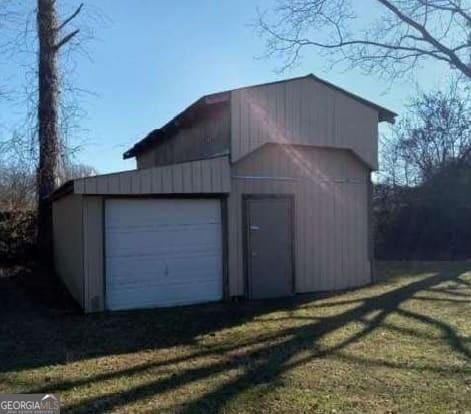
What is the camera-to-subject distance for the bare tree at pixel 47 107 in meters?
14.0

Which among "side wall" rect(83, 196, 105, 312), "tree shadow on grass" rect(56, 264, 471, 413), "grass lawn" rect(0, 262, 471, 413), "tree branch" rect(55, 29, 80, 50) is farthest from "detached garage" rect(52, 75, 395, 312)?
"tree branch" rect(55, 29, 80, 50)

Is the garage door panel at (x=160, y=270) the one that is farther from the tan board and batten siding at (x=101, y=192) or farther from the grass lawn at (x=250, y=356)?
the grass lawn at (x=250, y=356)

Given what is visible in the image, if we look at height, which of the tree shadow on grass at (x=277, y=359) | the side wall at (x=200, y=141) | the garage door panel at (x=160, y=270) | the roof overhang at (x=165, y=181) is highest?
the side wall at (x=200, y=141)

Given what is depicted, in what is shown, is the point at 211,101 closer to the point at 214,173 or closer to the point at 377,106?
the point at 214,173

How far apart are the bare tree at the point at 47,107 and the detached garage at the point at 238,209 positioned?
2248 millimetres

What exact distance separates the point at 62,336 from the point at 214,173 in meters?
3.96

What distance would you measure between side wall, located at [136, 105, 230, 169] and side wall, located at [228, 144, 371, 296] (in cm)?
72

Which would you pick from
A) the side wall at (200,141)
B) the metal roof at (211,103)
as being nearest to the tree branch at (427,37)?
the metal roof at (211,103)

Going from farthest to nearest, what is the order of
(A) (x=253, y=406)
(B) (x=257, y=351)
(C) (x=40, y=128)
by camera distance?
(C) (x=40, y=128) → (B) (x=257, y=351) → (A) (x=253, y=406)

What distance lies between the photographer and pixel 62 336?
6.81 metres

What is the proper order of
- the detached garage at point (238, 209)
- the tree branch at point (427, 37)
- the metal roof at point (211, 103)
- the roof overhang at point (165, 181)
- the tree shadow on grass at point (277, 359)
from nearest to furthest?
the tree shadow on grass at point (277, 359) → the roof overhang at point (165, 181) → the detached garage at point (238, 209) → the metal roof at point (211, 103) → the tree branch at point (427, 37)

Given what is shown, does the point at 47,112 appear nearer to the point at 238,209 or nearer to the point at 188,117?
the point at 188,117

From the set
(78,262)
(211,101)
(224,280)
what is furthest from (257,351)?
(211,101)

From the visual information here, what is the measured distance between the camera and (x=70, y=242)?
9930mm
